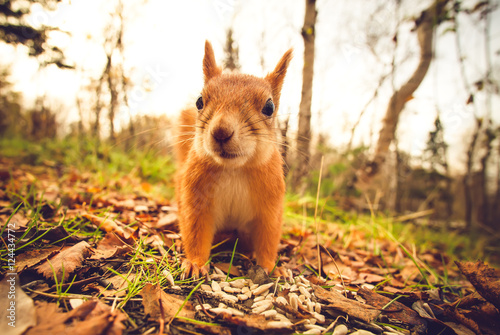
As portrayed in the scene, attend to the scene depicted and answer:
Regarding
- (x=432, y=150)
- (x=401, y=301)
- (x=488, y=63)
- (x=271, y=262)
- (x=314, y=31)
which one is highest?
(x=488, y=63)

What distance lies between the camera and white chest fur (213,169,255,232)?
1663 mm

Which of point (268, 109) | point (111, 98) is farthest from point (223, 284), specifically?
→ point (111, 98)

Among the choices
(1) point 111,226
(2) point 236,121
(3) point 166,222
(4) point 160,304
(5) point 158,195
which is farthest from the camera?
(5) point 158,195

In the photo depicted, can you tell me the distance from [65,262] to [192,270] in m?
0.68

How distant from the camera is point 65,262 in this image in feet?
4.21

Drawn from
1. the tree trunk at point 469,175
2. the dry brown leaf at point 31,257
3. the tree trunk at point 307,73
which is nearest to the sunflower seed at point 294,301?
the dry brown leaf at point 31,257

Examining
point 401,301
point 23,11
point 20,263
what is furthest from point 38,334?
point 23,11

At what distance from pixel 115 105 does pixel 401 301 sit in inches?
246

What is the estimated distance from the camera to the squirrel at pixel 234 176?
4.92 ft

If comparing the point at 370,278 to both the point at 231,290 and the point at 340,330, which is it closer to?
the point at 340,330

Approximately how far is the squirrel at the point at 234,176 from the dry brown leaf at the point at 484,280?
1.20 metres

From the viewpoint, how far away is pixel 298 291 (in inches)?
60.4

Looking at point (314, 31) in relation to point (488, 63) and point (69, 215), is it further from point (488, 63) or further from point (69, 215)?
point (488, 63)

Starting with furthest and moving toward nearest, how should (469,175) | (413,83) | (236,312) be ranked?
(469,175)
(413,83)
(236,312)
